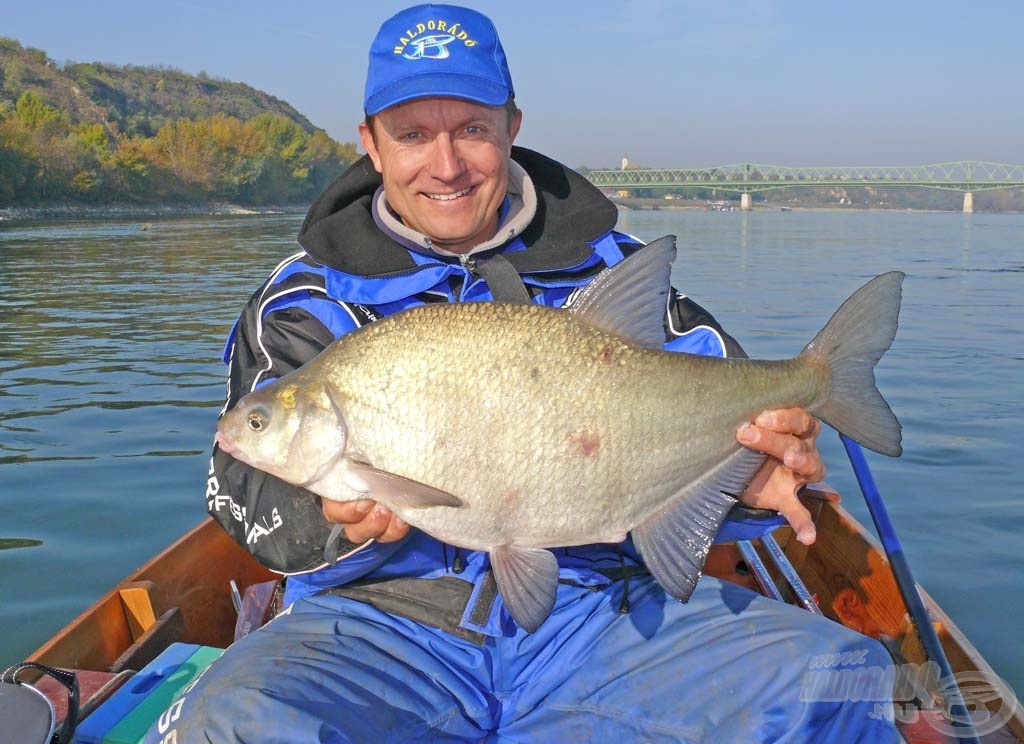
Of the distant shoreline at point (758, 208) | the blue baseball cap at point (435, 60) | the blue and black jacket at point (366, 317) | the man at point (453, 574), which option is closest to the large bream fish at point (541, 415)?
the man at point (453, 574)

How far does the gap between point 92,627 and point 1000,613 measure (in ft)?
16.3

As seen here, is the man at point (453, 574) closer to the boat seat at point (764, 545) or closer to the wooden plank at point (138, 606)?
the boat seat at point (764, 545)

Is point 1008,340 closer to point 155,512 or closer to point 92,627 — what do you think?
point 155,512

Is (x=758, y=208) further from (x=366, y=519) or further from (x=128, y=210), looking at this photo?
(x=366, y=519)

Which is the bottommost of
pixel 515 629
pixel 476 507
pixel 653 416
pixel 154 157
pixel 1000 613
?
pixel 1000 613

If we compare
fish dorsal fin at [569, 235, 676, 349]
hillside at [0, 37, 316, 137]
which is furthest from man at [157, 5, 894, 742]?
hillside at [0, 37, 316, 137]

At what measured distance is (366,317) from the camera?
3.18 meters

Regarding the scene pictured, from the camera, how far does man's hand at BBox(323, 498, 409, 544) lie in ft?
8.09

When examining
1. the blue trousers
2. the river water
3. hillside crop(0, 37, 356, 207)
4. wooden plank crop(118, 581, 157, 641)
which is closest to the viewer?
the blue trousers

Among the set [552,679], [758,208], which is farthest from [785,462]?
[758,208]

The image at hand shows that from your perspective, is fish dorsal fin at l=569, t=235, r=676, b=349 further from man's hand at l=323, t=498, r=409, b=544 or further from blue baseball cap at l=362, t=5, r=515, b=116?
blue baseball cap at l=362, t=5, r=515, b=116

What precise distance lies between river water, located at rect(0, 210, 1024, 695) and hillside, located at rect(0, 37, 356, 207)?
2274 inches

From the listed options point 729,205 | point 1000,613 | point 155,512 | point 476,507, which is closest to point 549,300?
point 476,507

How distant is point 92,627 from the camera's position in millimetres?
3580
